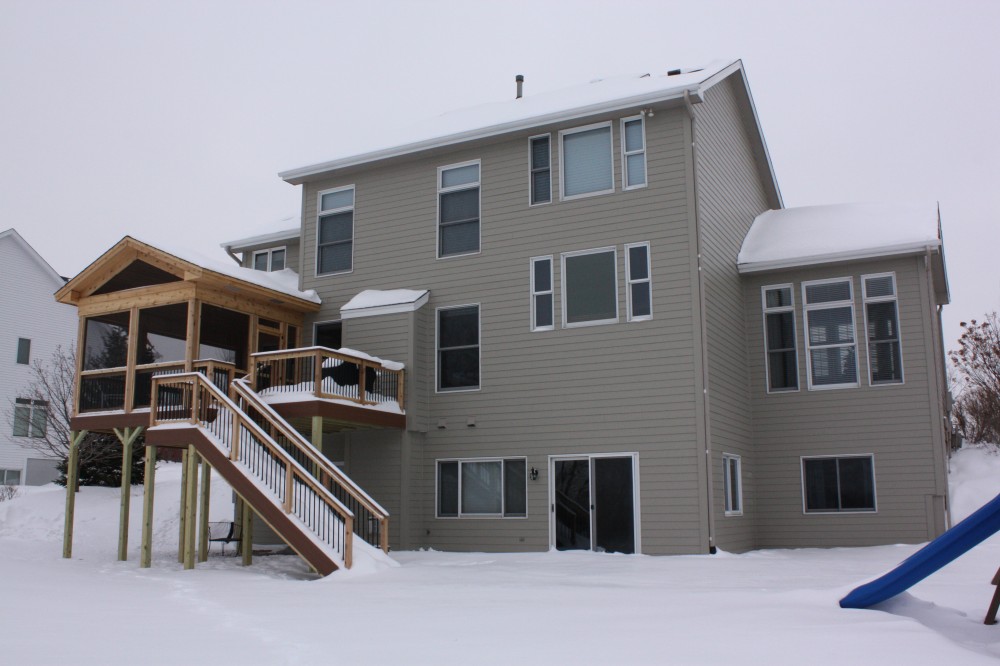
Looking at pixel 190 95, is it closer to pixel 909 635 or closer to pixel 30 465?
pixel 30 465

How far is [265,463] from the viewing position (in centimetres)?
1381

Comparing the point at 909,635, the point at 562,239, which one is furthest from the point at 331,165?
the point at 909,635

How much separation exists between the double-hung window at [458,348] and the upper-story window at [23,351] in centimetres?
2251

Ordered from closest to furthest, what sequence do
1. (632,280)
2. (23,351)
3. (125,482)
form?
(632,280) → (125,482) → (23,351)

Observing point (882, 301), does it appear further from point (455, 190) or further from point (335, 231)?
point (335, 231)

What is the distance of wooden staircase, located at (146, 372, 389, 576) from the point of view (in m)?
12.5

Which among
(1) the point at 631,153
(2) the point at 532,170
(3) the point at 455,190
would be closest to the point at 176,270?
(3) the point at 455,190

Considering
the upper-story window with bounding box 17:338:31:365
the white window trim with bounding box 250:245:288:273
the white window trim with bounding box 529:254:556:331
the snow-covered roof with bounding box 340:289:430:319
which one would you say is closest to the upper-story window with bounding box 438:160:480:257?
the snow-covered roof with bounding box 340:289:430:319

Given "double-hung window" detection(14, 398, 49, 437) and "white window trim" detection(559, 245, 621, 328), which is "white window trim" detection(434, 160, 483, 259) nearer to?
"white window trim" detection(559, 245, 621, 328)

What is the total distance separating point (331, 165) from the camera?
19.2 meters

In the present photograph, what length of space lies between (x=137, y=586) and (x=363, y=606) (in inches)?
165

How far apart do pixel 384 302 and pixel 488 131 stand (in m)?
3.88

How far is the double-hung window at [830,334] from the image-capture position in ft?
57.3

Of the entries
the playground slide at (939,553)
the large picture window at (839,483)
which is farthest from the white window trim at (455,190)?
the playground slide at (939,553)
